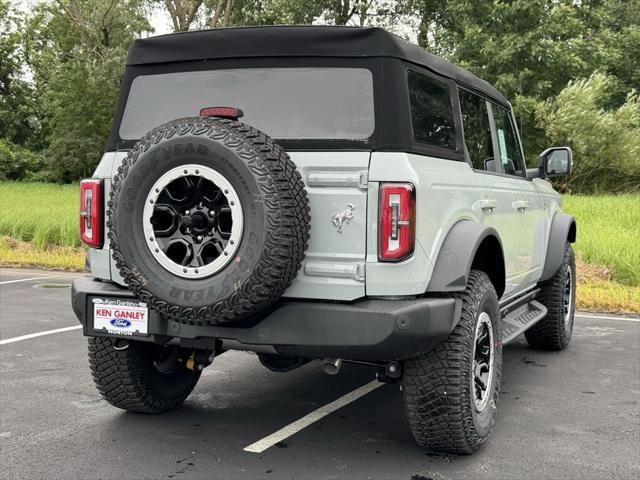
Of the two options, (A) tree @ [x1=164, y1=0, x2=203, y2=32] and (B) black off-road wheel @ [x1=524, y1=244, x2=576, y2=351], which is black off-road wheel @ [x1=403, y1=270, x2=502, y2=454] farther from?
(A) tree @ [x1=164, y1=0, x2=203, y2=32]

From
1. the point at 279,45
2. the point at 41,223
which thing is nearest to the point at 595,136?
the point at 41,223

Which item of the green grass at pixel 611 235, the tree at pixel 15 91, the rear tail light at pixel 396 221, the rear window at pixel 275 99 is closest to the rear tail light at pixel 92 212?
the rear window at pixel 275 99

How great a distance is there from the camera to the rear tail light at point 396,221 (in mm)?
3172

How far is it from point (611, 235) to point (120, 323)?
10256 millimetres

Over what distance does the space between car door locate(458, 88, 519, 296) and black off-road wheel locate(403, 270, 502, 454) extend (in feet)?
2.13

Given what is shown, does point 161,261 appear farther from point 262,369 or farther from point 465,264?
point 262,369

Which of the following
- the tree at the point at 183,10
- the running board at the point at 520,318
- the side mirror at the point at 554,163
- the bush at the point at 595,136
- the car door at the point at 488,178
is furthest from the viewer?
the tree at the point at 183,10

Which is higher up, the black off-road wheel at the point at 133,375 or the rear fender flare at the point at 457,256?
the rear fender flare at the point at 457,256

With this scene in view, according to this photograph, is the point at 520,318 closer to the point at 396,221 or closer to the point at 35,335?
the point at 396,221

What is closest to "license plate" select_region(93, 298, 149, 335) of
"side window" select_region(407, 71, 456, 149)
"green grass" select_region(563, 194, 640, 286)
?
"side window" select_region(407, 71, 456, 149)

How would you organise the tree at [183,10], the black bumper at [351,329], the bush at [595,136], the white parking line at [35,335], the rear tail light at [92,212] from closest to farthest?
1. the black bumper at [351,329]
2. the rear tail light at [92,212]
3. the white parking line at [35,335]
4. the bush at [595,136]
5. the tree at [183,10]

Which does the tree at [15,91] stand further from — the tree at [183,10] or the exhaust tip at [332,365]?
the exhaust tip at [332,365]

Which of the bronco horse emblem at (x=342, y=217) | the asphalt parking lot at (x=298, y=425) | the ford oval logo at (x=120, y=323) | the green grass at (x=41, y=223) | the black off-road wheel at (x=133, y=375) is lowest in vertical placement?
the asphalt parking lot at (x=298, y=425)

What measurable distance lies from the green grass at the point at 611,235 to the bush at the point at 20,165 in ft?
92.9
